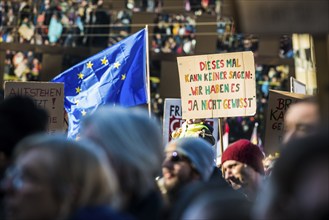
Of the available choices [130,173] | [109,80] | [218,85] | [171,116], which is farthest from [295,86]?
[130,173]

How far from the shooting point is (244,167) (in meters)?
6.09

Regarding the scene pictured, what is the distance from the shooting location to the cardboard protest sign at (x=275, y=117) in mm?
8250

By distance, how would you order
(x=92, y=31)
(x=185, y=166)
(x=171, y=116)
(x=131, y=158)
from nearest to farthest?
1. (x=131, y=158)
2. (x=185, y=166)
3. (x=171, y=116)
4. (x=92, y=31)

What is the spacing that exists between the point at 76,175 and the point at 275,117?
17.3 ft

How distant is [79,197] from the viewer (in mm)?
3311

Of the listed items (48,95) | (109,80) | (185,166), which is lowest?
(185,166)

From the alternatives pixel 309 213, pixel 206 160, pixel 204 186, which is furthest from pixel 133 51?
pixel 309 213

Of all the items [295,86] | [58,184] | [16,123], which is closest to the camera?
[58,184]

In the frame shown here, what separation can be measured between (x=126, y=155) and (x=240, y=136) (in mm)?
15056

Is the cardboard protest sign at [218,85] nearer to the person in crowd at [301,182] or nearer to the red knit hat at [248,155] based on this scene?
the red knit hat at [248,155]

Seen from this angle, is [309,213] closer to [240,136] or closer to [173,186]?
[173,186]

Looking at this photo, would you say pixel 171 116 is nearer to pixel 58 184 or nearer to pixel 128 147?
pixel 128 147

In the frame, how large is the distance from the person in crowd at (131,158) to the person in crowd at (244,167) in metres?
2.26

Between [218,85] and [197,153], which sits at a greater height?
[218,85]
